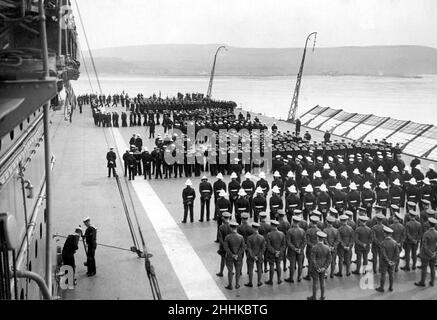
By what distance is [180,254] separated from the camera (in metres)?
10.5

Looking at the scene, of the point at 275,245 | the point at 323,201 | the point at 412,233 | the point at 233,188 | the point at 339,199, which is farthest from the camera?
the point at 233,188

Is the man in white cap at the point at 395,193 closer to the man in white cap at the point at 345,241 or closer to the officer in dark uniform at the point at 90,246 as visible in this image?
the man in white cap at the point at 345,241

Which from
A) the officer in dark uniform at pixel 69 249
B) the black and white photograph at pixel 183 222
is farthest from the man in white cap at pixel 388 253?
the officer in dark uniform at pixel 69 249

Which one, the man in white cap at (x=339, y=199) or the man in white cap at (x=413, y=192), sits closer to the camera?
the man in white cap at (x=339, y=199)

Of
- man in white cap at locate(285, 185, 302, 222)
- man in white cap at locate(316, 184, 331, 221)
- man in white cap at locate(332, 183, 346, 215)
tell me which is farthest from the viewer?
man in white cap at locate(332, 183, 346, 215)

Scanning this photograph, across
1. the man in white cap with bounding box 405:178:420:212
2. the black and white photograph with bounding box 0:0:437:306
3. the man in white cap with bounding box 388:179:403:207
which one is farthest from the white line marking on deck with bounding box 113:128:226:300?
the man in white cap with bounding box 405:178:420:212

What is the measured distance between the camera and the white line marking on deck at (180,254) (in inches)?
341

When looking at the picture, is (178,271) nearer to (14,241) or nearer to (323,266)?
(323,266)

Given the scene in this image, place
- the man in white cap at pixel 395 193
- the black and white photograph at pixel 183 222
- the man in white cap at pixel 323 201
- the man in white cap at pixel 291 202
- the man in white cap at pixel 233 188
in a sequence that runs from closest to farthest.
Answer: the black and white photograph at pixel 183 222 → the man in white cap at pixel 291 202 → the man in white cap at pixel 323 201 → the man in white cap at pixel 395 193 → the man in white cap at pixel 233 188

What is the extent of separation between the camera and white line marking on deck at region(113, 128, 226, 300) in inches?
341

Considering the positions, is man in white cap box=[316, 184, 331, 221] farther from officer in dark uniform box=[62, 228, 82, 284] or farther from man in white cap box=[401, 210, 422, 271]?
officer in dark uniform box=[62, 228, 82, 284]

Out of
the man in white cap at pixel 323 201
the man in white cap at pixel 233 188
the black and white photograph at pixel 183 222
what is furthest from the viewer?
the man in white cap at pixel 233 188

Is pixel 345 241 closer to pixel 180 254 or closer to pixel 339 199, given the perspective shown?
pixel 339 199

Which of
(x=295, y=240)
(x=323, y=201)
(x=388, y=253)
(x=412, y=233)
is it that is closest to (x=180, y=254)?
(x=295, y=240)
